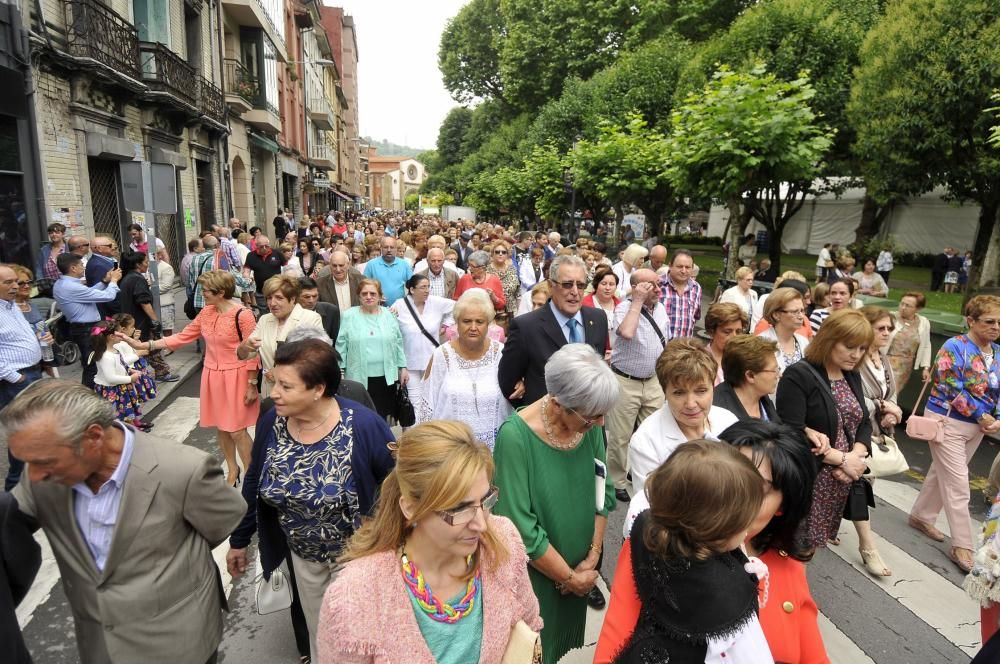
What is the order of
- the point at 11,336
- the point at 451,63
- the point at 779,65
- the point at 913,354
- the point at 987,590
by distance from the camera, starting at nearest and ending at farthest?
the point at 987,590 → the point at 11,336 → the point at 913,354 → the point at 779,65 → the point at 451,63

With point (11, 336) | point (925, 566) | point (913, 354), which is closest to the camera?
point (925, 566)

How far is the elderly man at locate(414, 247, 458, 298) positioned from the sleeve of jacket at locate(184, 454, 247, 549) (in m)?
5.03

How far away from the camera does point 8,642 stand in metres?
2.08

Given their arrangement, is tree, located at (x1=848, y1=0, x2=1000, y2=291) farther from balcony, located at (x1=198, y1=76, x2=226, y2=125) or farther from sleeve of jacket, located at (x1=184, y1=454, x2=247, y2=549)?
balcony, located at (x1=198, y1=76, x2=226, y2=125)

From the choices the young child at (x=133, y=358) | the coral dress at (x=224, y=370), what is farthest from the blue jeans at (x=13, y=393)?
the coral dress at (x=224, y=370)

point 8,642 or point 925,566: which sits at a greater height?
point 8,642

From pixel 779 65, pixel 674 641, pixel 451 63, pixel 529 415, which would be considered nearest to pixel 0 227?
pixel 529 415

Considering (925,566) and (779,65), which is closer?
(925,566)

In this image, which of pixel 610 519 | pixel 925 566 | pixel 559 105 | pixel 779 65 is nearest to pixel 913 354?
pixel 925 566

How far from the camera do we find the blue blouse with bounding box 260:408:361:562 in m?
2.50

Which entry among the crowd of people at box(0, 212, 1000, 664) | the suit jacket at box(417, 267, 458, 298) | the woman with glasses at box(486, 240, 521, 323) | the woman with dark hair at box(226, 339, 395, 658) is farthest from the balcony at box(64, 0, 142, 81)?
the woman with dark hair at box(226, 339, 395, 658)

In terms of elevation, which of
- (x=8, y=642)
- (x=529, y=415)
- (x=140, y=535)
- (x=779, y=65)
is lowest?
(x=8, y=642)

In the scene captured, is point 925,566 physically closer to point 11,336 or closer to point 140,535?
point 140,535

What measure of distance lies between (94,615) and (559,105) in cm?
2711
